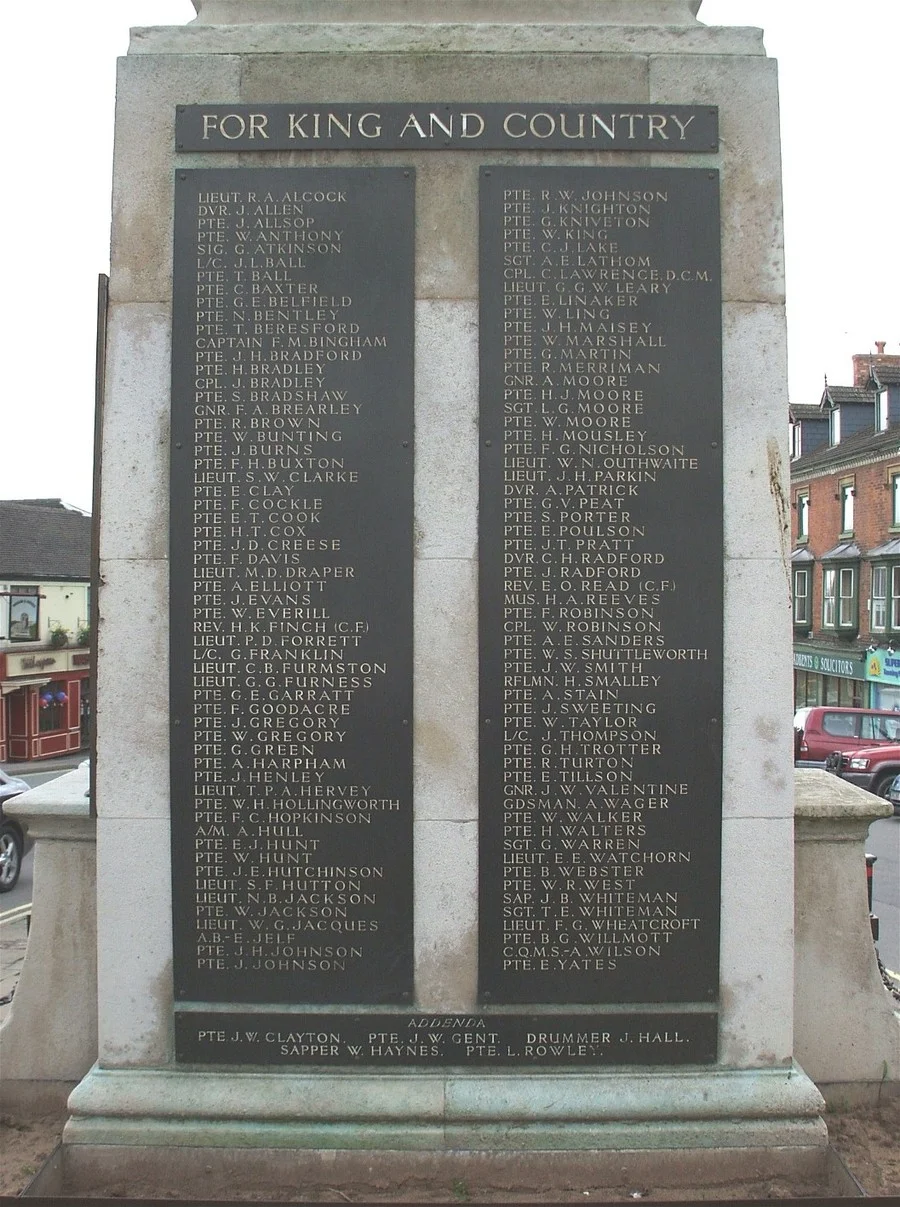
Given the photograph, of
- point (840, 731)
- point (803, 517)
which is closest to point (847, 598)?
point (803, 517)

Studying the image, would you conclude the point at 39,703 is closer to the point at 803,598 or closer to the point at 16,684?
the point at 16,684

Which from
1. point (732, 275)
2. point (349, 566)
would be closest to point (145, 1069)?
point (349, 566)

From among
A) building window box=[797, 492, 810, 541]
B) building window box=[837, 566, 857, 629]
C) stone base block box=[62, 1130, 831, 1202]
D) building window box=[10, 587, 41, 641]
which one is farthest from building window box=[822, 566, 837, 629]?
stone base block box=[62, 1130, 831, 1202]

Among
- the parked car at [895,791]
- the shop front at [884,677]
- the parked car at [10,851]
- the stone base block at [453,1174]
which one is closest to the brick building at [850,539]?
the shop front at [884,677]

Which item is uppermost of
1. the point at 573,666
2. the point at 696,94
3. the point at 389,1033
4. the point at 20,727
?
the point at 696,94

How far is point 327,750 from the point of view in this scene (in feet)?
15.5

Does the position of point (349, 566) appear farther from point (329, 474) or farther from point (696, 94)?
point (696, 94)

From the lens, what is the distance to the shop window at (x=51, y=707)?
3900 centimetres

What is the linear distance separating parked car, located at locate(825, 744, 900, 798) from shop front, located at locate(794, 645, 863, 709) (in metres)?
11.7

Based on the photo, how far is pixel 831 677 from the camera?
3781cm

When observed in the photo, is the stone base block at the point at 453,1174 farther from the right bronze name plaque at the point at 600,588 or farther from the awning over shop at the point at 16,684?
the awning over shop at the point at 16,684

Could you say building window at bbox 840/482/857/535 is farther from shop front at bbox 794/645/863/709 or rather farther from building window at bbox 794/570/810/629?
shop front at bbox 794/645/863/709

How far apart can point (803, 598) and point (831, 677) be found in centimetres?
380

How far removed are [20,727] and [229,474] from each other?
37.9 m
